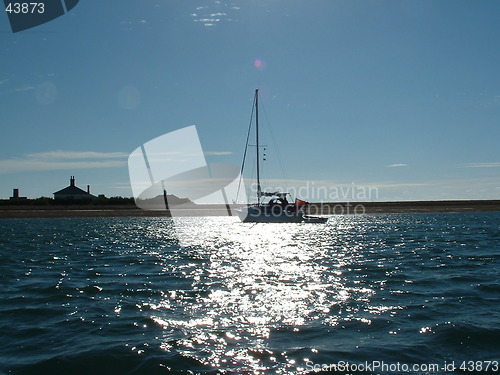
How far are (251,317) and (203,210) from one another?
119 metres

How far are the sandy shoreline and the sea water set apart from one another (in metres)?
78.5

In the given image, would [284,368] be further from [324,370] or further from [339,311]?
[339,311]

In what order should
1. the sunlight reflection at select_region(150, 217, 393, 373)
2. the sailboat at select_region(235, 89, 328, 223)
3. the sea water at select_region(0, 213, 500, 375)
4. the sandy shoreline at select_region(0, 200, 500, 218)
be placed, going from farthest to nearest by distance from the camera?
1. the sandy shoreline at select_region(0, 200, 500, 218)
2. the sailboat at select_region(235, 89, 328, 223)
3. the sunlight reflection at select_region(150, 217, 393, 373)
4. the sea water at select_region(0, 213, 500, 375)

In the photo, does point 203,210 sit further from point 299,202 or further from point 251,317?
point 251,317

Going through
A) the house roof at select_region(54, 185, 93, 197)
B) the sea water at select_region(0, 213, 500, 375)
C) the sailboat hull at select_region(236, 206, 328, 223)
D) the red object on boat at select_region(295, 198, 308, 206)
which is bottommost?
the sea water at select_region(0, 213, 500, 375)

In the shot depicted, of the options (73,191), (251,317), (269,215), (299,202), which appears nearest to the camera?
(251,317)

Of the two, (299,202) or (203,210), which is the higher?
(299,202)

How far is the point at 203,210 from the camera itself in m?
130

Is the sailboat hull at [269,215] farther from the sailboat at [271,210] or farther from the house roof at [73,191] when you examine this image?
the house roof at [73,191]

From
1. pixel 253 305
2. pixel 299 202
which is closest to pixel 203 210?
pixel 299 202

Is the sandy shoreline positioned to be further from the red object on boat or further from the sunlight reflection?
the sunlight reflection

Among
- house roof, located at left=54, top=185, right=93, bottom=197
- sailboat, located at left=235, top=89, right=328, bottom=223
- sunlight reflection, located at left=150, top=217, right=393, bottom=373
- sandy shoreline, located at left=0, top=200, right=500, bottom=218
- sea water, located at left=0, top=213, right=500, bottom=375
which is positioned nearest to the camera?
sea water, located at left=0, top=213, right=500, bottom=375

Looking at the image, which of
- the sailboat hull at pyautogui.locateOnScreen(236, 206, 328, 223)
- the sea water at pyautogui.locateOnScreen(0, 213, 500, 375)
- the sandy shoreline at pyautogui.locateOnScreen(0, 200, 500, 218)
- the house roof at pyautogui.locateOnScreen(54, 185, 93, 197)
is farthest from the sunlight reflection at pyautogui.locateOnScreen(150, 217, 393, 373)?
the house roof at pyautogui.locateOnScreen(54, 185, 93, 197)

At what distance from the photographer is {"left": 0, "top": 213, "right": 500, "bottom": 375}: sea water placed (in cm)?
909
